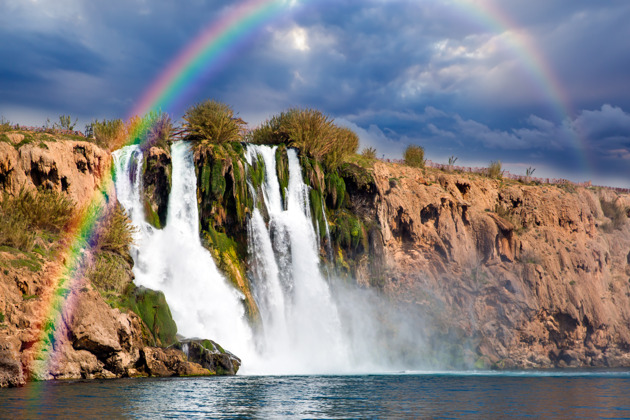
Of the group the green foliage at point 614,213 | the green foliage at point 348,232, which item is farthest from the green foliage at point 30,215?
the green foliage at point 614,213

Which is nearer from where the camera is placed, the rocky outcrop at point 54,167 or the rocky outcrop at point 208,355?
the rocky outcrop at point 208,355

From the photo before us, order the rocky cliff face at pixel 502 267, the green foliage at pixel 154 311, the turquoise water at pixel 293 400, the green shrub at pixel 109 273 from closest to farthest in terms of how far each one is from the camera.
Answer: the turquoise water at pixel 293 400, the green shrub at pixel 109 273, the green foliage at pixel 154 311, the rocky cliff face at pixel 502 267

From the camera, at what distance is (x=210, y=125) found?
32438 mm

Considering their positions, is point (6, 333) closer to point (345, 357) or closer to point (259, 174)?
point (259, 174)

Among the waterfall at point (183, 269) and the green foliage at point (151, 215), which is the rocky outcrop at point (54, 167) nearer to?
the waterfall at point (183, 269)

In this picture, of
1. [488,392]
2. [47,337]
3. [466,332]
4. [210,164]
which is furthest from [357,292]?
[47,337]

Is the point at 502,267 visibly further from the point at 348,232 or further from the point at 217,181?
the point at 217,181

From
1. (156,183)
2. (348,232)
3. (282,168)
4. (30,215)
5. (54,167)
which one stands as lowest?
(348,232)

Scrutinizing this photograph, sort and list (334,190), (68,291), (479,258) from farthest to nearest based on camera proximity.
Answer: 1. (479,258)
2. (334,190)
3. (68,291)

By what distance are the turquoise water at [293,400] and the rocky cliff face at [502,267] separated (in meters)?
19.6

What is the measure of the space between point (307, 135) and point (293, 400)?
77.3 ft

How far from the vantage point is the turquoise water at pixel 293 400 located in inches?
507

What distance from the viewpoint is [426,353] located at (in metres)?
39.7

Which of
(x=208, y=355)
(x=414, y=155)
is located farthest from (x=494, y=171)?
(x=208, y=355)
